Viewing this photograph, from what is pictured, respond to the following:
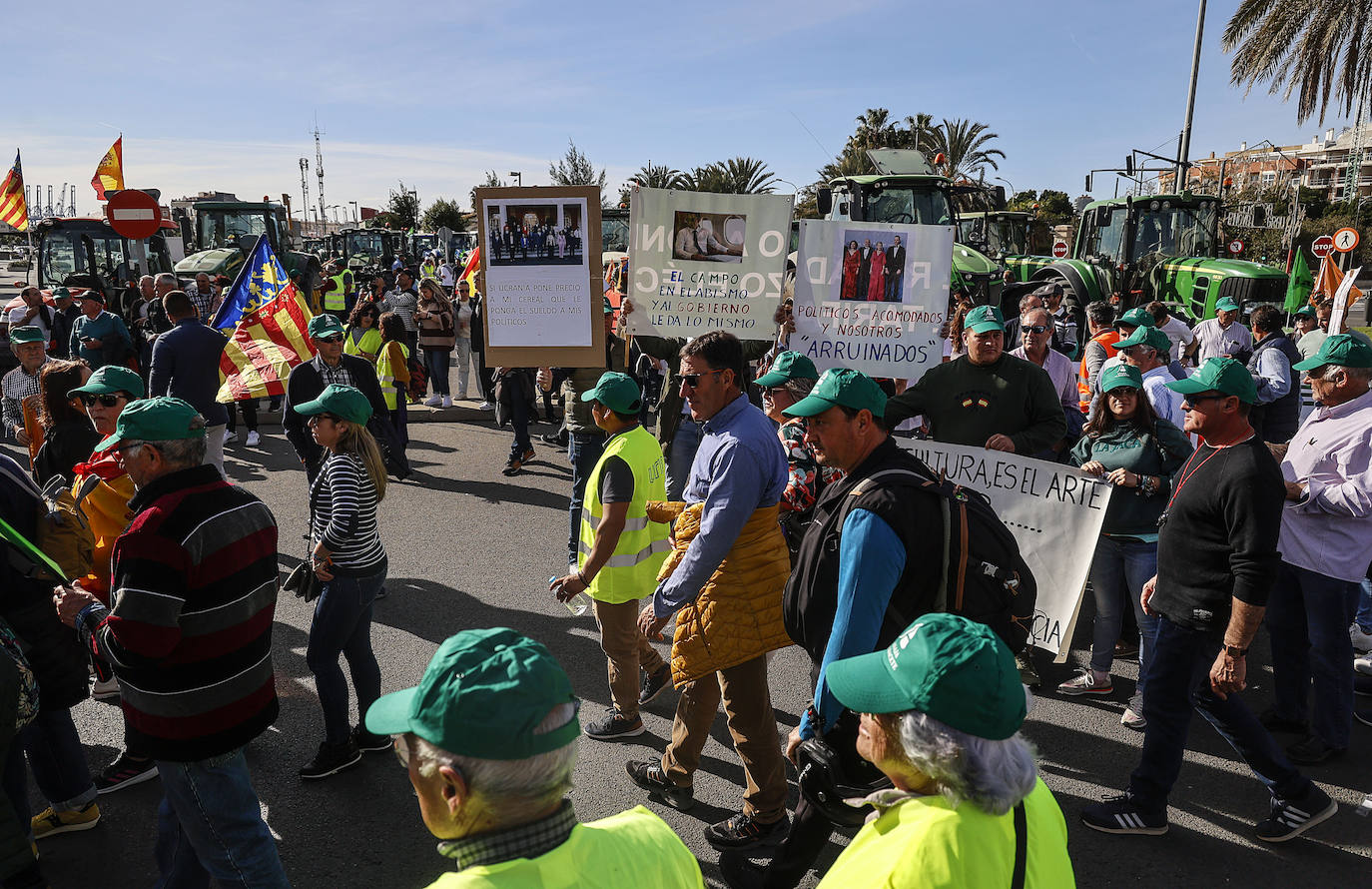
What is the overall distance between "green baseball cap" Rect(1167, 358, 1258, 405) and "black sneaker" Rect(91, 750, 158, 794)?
471 cm

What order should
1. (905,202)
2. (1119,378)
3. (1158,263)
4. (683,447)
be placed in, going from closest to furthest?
(1119,378), (683,447), (905,202), (1158,263)

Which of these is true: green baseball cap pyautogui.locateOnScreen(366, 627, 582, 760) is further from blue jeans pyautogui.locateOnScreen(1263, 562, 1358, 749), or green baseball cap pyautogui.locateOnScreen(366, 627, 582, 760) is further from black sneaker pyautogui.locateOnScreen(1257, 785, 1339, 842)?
blue jeans pyautogui.locateOnScreen(1263, 562, 1358, 749)

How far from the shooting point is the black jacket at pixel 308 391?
22.1ft

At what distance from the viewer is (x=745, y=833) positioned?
11.6 ft

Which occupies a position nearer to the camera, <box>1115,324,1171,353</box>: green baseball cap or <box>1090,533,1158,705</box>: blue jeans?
<box>1090,533,1158,705</box>: blue jeans

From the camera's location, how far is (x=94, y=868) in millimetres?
3459

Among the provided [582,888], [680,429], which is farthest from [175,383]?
[582,888]

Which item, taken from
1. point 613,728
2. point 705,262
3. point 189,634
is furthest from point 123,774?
point 705,262

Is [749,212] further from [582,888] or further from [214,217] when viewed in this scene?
[214,217]

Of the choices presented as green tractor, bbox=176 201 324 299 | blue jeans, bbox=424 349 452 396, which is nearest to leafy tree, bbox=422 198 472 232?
green tractor, bbox=176 201 324 299

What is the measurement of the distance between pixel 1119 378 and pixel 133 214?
1143 centimetres

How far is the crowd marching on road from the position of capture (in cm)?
150

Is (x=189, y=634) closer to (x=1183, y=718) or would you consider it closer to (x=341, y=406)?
(x=341, y=406)

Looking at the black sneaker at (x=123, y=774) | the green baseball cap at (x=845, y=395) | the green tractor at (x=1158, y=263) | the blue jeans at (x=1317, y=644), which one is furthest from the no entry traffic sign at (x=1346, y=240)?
the black sneaker at (x=123, y=774)
